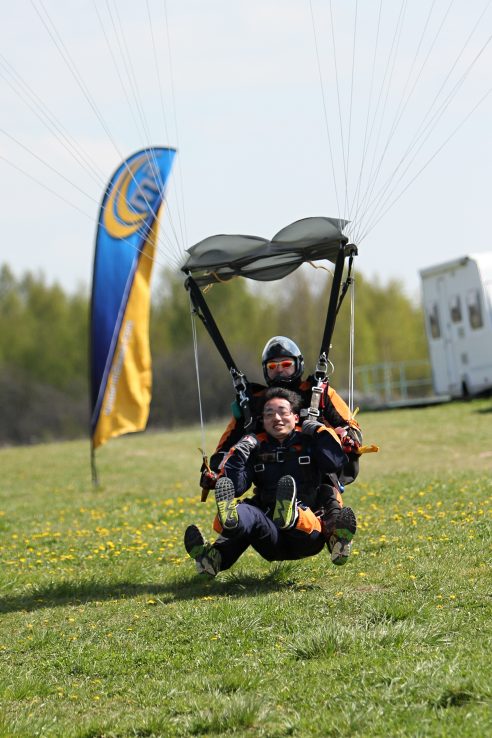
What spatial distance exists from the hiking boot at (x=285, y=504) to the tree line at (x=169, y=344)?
48739mm

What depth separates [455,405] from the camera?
31.0 meters

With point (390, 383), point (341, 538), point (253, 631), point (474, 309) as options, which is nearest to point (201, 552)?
point (341, 538)

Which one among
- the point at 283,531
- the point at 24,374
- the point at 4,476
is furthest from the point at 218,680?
the point at 24,374

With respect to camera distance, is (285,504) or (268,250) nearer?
(285,504)

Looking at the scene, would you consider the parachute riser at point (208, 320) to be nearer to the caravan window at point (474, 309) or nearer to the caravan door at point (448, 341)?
the caravan window at point (474, 309)

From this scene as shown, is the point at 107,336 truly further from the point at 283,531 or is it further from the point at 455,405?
the point at 455,405

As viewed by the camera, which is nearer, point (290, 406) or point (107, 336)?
point (290, 406)

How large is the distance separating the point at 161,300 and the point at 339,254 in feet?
184

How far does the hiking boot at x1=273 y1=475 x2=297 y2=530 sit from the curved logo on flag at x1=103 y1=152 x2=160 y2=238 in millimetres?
10998

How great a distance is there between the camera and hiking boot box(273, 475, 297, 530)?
27.9 ft

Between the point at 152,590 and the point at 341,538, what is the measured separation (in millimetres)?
1784

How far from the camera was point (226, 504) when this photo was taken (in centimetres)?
841

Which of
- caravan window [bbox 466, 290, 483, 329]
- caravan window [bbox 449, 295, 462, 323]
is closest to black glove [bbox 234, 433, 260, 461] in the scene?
caravan window [bbox 466, 290, 483, 329]

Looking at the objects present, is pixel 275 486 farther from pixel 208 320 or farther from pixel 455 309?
pixel 455 309
